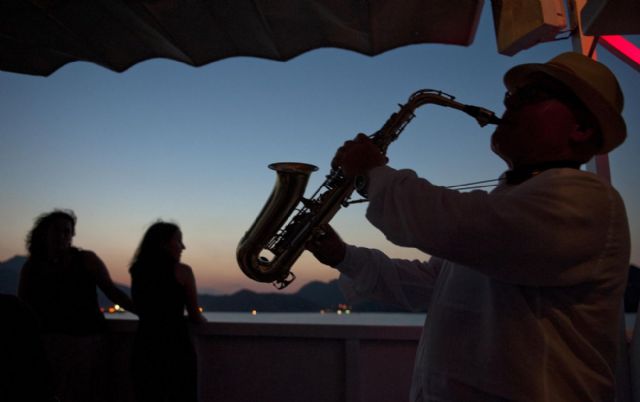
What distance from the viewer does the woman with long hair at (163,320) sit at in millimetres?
3322

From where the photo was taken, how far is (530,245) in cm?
107

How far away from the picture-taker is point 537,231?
1068 millimetres

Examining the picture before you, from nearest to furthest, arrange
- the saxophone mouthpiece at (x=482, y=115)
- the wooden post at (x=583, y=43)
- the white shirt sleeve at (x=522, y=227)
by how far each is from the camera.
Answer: the white shirt sleeve at (x=522, y=227)
the saxophone mouthpiece at (x=482, y=115)
the wooden post at (x=583, y=43)

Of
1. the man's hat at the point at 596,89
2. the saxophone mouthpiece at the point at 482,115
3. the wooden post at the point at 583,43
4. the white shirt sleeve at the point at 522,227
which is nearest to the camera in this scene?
the white shirt sleeve at the point at 522,227

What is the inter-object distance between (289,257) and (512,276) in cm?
96

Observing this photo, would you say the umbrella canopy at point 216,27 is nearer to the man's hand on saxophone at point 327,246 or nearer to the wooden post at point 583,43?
the wooden post at point 583,43

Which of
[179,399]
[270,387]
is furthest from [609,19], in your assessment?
[179,399]

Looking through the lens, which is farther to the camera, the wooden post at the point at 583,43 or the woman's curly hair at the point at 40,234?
the woman's curly hair at the point at 40,234

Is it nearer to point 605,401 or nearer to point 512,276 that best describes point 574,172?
point 512,276

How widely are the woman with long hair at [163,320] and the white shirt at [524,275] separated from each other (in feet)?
8.31

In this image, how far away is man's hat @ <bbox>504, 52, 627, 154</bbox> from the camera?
1.27 m

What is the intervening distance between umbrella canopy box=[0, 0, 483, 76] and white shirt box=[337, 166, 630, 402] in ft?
6.05

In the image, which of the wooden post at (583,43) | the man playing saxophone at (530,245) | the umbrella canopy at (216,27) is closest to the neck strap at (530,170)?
the man playing saxophone at (530,245)

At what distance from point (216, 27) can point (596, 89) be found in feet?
7.98
